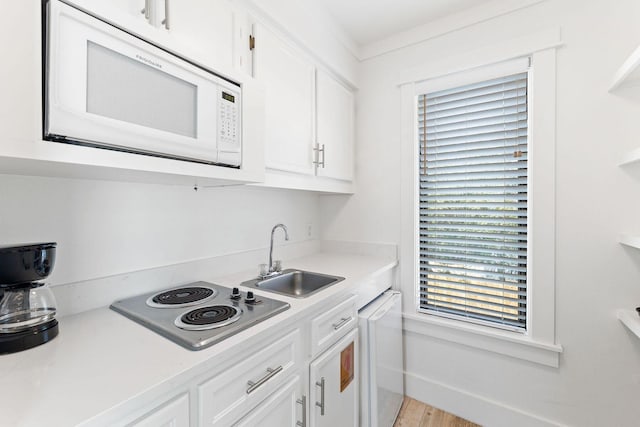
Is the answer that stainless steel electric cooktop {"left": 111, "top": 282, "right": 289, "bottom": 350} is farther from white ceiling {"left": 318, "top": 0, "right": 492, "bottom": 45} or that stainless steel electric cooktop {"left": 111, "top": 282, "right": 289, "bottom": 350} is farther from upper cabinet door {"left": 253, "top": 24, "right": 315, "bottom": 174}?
white ceiling {"left": 318, "top": 0, "right": 492, "bottom": 45}

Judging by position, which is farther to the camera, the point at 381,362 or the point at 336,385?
the point at 381,362

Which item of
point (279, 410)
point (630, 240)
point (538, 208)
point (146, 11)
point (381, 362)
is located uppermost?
point (146, 11)

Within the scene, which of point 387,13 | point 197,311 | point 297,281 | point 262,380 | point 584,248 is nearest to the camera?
point 262,380

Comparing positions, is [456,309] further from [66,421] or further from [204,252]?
[66,421]

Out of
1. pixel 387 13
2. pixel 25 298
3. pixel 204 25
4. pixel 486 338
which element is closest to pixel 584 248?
pixel 486 338

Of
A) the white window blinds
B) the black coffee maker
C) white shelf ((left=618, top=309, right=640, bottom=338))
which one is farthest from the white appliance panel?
the black coffee maker

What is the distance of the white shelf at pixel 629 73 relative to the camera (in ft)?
3.85

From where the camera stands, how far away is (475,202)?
1.84m

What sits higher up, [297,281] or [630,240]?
[630,240]

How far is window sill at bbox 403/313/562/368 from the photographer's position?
1.61 metres

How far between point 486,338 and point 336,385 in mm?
1087

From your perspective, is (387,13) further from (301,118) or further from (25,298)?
(25,298)

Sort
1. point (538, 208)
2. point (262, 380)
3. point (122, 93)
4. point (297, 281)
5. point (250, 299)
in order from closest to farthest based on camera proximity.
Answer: point (122, 93)
point (262, 380)
point (250, 299)
point (538, 208)
point (297, 281)

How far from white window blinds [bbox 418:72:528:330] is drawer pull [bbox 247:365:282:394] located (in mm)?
1396
